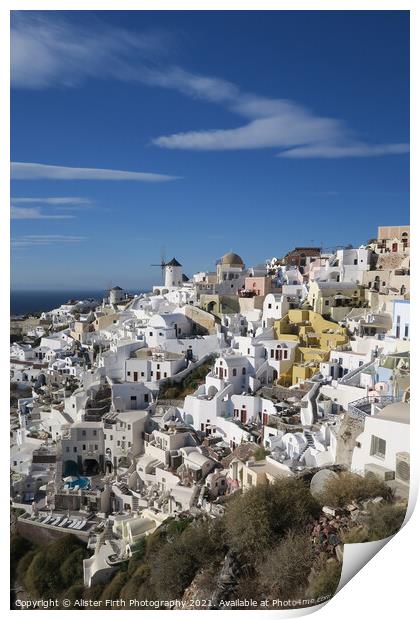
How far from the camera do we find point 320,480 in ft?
12.0

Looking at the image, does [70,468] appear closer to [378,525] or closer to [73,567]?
[73,567]

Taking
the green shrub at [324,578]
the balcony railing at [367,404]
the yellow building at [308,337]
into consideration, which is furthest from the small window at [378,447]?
the yellow building at [308,337]

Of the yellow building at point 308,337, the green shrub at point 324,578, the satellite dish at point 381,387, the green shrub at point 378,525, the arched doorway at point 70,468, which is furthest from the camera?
the yellow building at point 308,337

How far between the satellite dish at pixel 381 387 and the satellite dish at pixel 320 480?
1.45 metres

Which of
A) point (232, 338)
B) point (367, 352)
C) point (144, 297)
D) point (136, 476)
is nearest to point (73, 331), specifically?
point (144, 297)

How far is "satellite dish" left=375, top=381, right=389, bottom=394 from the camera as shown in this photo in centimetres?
491

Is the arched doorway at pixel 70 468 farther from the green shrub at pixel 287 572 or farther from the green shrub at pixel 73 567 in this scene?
the green shrub at pixel 287 572

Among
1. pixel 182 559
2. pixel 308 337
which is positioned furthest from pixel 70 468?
pixel 308 337

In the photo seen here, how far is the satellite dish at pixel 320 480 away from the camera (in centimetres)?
354

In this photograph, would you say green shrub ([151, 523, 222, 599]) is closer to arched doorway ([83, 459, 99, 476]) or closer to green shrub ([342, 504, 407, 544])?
green shrub ([342, 504, 407, 544])

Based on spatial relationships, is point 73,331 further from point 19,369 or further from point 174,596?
point 174,596

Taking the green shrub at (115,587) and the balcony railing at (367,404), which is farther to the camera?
the balcony railing at (367,404)

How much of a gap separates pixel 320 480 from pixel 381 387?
5.66 ft

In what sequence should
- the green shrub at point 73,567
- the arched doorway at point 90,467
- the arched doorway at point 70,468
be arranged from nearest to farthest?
the green shrub at point 73,567
the arched doorway at point 70,468
the arched doorway at point 90,467
